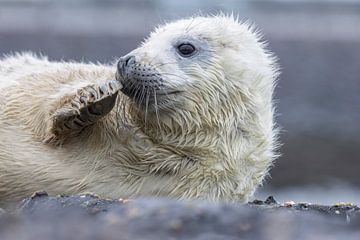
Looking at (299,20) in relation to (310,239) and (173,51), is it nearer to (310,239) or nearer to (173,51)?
(173,51)

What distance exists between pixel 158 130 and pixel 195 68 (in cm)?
58

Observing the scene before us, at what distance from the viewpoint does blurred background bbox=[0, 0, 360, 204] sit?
66.7ft

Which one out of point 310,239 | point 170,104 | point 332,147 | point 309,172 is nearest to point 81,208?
point 310,239

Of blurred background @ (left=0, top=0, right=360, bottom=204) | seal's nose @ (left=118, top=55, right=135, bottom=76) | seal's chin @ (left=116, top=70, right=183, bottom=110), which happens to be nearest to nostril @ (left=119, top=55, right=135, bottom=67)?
seal's nose @ (left=118, top=55, right=135, bottom=76)

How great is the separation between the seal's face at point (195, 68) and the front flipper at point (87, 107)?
0.19m

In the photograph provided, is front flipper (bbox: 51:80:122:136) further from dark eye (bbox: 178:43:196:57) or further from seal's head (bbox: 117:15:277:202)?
dark eye (bbox: 178:43:196:57)

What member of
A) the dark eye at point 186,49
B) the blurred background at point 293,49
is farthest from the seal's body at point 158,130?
the blurred background at point 293,49

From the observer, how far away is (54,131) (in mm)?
8406

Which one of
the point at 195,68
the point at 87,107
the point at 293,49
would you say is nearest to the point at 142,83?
the point at 87,107

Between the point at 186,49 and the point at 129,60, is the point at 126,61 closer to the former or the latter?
the point at 129,60

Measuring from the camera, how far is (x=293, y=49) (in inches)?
1019

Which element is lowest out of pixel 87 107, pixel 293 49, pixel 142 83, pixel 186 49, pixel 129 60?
pixel 87 107

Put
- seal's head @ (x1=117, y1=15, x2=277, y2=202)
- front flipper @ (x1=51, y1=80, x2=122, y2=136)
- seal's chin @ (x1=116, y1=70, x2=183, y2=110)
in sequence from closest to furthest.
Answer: front flipper @ (x1=51, y1=80, x2=122, y2=136), seal's chin @ (x1=116, y1=70, x2=183, y2=110), seal's head @ (x1=117, y1=15, x2=277, y2=202)

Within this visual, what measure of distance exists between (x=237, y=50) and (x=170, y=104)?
92cm
